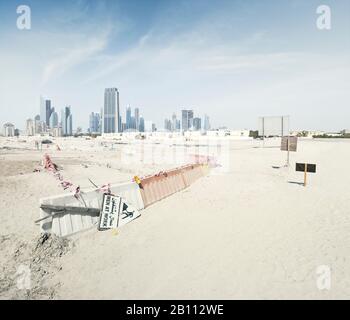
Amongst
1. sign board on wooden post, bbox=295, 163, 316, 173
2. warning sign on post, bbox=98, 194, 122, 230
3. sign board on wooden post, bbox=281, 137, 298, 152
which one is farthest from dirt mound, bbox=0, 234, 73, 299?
sign board on wooden post, bbox=281, 137, 298, 152

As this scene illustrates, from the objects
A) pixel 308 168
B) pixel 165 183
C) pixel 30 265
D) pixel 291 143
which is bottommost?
pixel 30 265

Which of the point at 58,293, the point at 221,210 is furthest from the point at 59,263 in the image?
the point at 221,210

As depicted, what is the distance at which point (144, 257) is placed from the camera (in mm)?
7141

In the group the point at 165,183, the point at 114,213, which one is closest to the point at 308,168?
the point at 165,183

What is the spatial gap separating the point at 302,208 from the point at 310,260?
478 centimetres

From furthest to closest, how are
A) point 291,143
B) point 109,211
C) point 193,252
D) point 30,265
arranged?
point 291,143 → point 109,211 → point 193,252 → point 30,265

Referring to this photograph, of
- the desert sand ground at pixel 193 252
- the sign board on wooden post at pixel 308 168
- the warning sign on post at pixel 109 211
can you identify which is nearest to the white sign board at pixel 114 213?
the warning sign on post at pixel 109 211

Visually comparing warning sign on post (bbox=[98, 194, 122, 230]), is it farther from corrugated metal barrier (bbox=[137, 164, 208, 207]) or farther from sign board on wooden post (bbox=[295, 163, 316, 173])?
sign board on wooden post (bbox=[295, 163, 316, 173])

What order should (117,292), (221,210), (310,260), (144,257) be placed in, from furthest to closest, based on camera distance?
(221,210), (144,257), (310,260), (117,292)

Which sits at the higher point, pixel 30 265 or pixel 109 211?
pixel 109 211

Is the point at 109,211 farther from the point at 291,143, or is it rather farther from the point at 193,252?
the point at 291,143
